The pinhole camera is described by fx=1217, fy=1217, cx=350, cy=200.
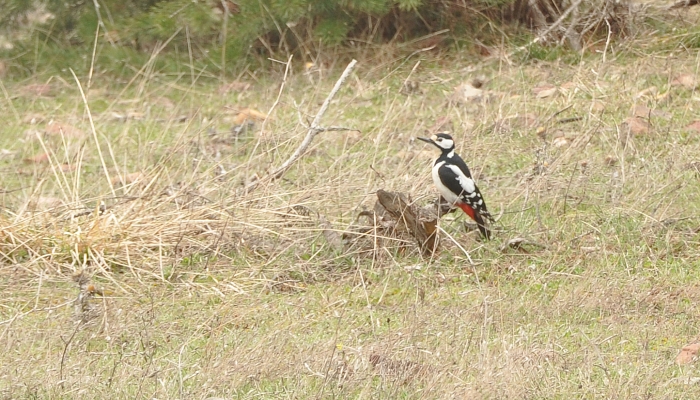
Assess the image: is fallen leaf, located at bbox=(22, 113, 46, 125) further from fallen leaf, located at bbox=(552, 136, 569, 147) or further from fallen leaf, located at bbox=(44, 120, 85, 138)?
fallen leaf, located at bbox=(552, 136, 569, 147)

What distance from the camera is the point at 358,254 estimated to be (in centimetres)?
564

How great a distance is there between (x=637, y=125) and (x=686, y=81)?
3.01 ft

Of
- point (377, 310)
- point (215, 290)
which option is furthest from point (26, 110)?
point (377, 310)

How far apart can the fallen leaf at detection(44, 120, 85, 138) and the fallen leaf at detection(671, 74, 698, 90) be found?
12.5ft

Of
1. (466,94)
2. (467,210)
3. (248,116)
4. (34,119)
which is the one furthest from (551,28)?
(34,119)

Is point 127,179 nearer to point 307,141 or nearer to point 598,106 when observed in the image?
point 307,141

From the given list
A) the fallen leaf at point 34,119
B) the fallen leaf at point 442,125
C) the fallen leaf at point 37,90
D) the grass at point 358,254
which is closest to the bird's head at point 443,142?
the grass at point 358,254

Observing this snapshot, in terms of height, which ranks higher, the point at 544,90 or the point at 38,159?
the point at 38,159

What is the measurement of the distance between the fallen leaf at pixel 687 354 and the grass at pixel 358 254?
1.7 inches

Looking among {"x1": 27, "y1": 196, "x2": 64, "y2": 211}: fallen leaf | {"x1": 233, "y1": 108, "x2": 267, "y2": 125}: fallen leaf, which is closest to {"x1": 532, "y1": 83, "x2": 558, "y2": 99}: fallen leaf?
{"x1": 233, "y1": 108, "x2": 267, "y2": 125}: fallen leaf

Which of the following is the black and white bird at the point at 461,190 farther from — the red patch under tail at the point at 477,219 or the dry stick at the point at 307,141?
the dry stick at the point at 307,141

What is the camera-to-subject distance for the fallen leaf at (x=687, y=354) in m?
4.21

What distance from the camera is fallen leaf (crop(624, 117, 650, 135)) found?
23.4 ft

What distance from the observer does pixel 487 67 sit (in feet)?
28.2
